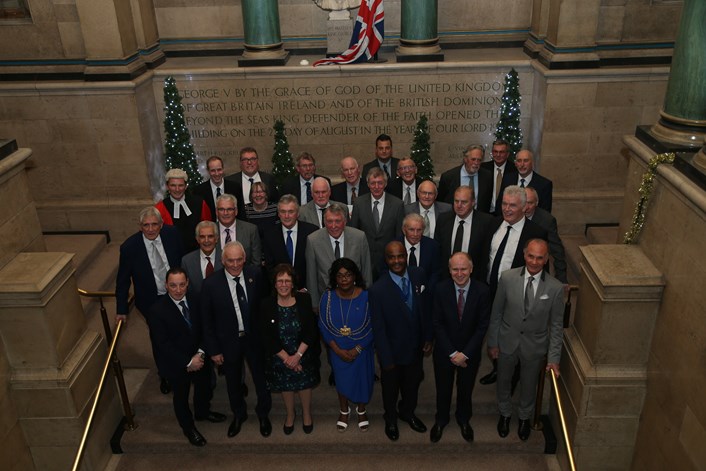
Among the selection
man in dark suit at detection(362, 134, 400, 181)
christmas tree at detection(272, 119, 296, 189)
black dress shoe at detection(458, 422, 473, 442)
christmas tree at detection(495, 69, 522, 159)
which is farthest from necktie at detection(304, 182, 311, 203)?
christmas tree at detection(495, 69, 522, 159)

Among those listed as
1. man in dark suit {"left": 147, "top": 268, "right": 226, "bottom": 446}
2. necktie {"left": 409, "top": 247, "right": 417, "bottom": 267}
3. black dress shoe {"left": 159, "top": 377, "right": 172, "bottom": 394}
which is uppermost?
necktie {"left": 409, "top": 247, "right": 417, "bottom": 267}

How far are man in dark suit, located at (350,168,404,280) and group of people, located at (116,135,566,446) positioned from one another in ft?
0.05

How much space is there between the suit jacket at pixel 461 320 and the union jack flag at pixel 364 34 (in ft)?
20.1

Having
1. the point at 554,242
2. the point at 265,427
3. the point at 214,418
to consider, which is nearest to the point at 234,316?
the point at 265,427

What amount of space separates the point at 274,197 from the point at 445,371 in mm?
3100

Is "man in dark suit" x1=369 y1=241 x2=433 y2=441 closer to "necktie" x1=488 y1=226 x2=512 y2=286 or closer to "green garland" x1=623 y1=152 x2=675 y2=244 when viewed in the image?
"necktie" x1=488 y1=226 x2=512 y2=286

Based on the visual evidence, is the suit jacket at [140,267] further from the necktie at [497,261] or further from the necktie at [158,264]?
the necktie at [497,261]

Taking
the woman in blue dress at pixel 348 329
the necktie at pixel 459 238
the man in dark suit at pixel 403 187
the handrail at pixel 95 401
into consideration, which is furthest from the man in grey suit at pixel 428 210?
the handrail at pixel 95 401

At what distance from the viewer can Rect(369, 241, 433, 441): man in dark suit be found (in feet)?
18.1

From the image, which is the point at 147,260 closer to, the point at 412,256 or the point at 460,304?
the point at 412,256

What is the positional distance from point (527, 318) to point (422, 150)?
5.20 metres

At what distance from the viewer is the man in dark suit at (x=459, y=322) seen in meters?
5.49

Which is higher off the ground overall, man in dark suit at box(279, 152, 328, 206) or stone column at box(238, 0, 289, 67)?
stone column at box(238, 0, 289, 67)

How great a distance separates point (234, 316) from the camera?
581 cm
